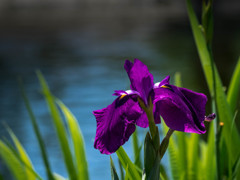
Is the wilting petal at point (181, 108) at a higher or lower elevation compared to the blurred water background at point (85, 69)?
lower

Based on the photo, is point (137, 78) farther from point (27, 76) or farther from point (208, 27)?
point (27, 76)

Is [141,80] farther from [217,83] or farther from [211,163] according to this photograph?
[211,163]

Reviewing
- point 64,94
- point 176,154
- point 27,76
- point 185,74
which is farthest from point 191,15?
point 27,76

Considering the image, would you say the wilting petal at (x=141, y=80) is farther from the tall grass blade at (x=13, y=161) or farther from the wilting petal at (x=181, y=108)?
the tall grass blade at (x=13, y=161)

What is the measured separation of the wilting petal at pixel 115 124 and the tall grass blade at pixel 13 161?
21.4 inches

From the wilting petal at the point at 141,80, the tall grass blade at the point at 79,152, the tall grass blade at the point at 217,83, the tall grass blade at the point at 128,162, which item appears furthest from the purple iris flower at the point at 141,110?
the tall grass blade at the point at 79,152

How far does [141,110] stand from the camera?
58 centimetres

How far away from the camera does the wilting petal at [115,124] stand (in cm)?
53

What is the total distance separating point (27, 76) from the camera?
6.18 m

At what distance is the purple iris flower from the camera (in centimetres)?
54

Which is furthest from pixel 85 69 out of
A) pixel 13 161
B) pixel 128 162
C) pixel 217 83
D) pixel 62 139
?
pixel 128 162

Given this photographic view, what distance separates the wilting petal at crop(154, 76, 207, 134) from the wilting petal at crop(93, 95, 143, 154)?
0.12 feet

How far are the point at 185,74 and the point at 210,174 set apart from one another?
15.0 feet

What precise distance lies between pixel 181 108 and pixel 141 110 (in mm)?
60
